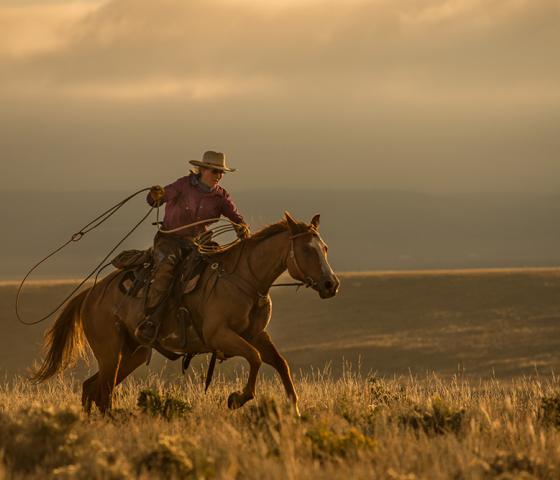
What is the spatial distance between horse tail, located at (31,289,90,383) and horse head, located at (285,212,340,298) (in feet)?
10.7

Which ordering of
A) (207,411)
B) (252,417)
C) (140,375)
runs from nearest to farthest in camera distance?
(252,417) → (207,411) → (140,375)

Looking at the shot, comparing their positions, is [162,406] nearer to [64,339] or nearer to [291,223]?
[291,223]

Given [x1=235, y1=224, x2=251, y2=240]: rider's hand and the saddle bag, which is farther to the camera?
the saddle bag

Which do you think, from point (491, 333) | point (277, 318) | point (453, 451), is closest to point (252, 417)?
point (453, 451)

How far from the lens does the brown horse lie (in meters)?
Answer: 11.2

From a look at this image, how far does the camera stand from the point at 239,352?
11188 mm

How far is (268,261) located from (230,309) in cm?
65

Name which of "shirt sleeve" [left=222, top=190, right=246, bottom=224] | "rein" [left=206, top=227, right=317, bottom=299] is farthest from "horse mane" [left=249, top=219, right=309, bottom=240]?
"shirt sleeve" [left=222, top=190, right=246, bottom=224]

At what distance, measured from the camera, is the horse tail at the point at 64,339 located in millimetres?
13500

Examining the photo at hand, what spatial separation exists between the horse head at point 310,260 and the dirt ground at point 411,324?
24766mm

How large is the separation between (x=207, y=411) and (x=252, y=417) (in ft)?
4.91

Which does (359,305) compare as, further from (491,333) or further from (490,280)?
(491,333)

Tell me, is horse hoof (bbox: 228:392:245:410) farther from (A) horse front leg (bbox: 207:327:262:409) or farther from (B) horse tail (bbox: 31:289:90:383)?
(B) horse tail (bbox: 31:289:90:383)

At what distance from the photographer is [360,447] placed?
29.2 ft
